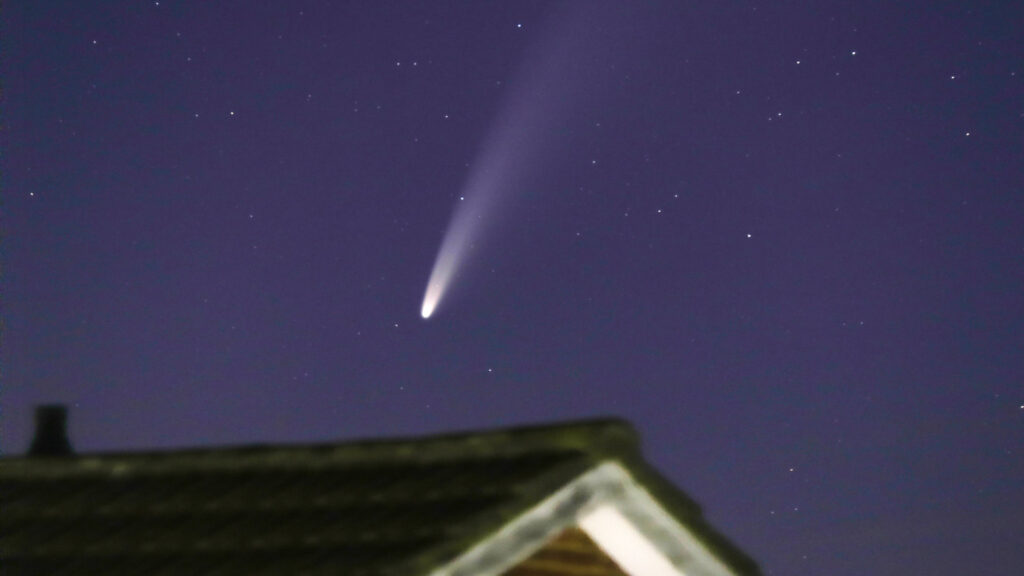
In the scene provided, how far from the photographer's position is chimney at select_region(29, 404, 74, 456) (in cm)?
971

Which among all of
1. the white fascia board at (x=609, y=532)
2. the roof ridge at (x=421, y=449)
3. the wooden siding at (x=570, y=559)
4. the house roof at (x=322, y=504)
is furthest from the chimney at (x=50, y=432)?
the white fascia board at (x=609, y=532)

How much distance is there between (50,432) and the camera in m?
9.73

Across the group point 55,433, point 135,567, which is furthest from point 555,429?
point 55,433

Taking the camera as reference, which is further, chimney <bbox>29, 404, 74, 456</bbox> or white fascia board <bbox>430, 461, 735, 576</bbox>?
chimney <bbox>29, 404, 74, 456</bbox>

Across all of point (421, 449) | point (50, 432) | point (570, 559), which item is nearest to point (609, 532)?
point (421, 449)

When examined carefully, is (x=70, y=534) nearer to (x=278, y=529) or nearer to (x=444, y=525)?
(x=278, y=529)

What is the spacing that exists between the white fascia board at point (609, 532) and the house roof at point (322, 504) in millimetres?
13

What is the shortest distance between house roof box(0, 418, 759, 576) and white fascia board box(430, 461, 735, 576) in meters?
0.01

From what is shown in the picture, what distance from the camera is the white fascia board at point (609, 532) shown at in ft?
12.5

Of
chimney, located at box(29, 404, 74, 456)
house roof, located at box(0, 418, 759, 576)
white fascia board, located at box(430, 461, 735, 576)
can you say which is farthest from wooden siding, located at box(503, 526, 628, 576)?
chimney, located at box(29, 404, 74, 456)

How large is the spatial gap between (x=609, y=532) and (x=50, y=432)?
659cm

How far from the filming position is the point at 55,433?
973 cm

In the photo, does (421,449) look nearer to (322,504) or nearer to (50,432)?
(322,504)

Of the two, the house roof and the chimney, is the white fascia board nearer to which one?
the house roof
